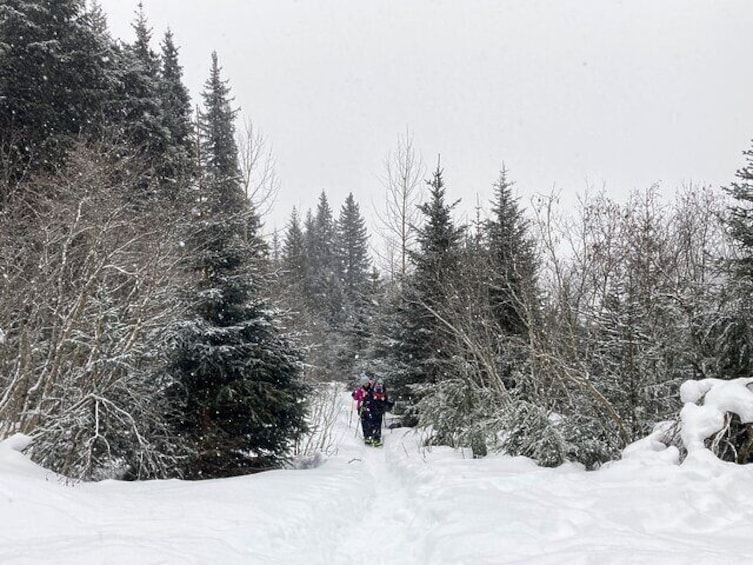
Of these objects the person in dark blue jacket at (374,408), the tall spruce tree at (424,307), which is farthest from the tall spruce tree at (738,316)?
the person in dark blue jacket at (374,408)

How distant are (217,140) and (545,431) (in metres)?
21.3

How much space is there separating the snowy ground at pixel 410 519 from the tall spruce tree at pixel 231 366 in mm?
2039

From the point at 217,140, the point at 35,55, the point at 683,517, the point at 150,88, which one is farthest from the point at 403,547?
the point at 217,140

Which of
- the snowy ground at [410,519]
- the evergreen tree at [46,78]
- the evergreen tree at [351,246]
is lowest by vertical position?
the snowy ground at [410,519]

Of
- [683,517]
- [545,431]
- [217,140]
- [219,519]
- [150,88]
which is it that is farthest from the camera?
[217,140]

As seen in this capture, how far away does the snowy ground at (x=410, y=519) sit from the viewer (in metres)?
3.56

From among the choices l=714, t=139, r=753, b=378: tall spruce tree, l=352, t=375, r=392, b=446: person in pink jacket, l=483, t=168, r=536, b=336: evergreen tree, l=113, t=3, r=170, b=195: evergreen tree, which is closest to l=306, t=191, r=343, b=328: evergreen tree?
l=113, t=3, r=170, b=195: evergreen tree

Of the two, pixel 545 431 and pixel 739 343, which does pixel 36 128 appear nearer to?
pixel 545 431

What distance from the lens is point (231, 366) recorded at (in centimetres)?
876

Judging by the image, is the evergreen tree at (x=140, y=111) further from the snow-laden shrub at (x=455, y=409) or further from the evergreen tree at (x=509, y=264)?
the snow-laden shrub at (x=455, y=409)

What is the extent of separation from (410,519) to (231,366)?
14.1ft

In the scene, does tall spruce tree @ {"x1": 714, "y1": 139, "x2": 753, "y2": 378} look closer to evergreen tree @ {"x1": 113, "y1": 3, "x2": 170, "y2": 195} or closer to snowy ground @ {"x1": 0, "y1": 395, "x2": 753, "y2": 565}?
snowy ground @ {"x1": 0, "y1": 395, "x2": 753, "y2": 565}

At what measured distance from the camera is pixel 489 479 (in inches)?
241

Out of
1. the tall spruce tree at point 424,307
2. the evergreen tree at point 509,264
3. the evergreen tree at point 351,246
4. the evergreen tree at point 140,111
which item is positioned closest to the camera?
the evergreen tree at point 509,264
